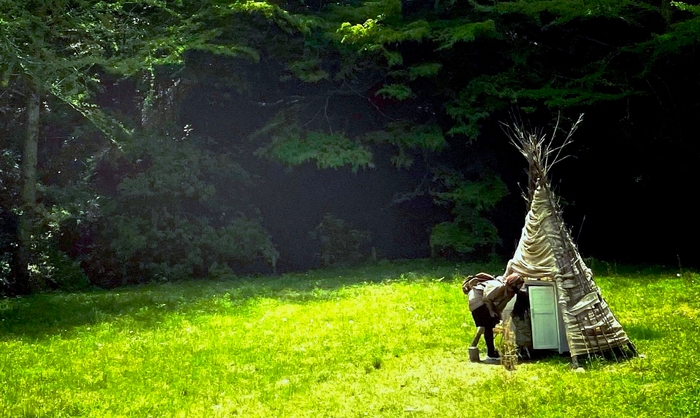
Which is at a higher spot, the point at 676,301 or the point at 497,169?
the point at 497,169

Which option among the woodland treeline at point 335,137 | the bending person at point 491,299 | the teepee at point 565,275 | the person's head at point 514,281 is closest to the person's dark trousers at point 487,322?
the bending person at point 491,299

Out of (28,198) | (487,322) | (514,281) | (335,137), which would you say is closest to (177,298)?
(28,198)

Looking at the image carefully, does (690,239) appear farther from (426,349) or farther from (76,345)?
(76,345)

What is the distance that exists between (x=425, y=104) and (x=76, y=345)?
11.9 metres

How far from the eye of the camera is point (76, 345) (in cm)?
922

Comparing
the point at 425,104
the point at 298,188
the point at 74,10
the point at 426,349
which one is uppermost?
the point at 74,10

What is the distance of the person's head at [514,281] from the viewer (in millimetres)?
7234

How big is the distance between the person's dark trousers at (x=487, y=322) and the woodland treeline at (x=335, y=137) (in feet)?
26.3

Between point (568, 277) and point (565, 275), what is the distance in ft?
0.12

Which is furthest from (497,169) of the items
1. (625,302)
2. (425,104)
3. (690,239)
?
(625,302)

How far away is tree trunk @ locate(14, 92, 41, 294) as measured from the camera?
13.9 meters

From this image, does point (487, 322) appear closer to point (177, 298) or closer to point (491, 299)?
point (491, 299)

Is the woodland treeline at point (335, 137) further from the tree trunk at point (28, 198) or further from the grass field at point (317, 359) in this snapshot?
the grass field at point (317, 359)

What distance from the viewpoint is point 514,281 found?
7238 mm
